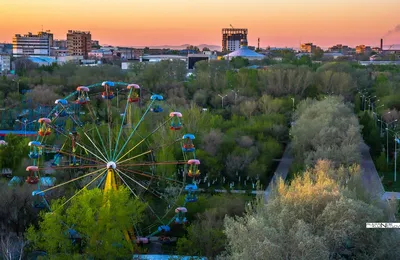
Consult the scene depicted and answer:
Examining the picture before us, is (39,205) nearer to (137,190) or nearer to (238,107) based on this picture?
(137,190)

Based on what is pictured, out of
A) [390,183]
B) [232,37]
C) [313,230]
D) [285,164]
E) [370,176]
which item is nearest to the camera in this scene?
[313,230]

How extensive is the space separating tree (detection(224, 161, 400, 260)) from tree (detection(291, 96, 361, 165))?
30.8 ft

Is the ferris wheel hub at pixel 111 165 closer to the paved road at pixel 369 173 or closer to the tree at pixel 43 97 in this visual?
the paved road at pixel 369 173

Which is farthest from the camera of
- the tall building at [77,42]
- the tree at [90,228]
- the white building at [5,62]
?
the tall building at [77,42]

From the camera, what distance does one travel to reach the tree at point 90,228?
13.3m

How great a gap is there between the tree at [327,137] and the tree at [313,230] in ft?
30.8

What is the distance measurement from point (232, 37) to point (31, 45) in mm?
51919

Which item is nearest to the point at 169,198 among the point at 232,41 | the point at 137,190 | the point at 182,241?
the point at 137,190

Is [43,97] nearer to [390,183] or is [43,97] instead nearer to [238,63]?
[390,183]

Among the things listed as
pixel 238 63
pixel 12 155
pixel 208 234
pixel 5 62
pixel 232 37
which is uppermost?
pixel 232 37

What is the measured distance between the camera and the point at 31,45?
10738cm

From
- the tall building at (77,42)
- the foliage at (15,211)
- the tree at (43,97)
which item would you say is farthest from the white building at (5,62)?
the foliage at (15,211)

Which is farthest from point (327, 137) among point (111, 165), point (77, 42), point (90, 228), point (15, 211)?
point (77, 42)

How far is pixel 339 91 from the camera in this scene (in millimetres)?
42500
